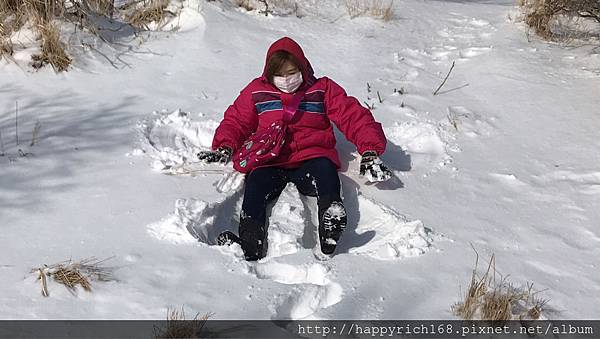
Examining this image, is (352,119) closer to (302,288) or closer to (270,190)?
(270,190)

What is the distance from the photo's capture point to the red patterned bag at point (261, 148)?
338 centimetres

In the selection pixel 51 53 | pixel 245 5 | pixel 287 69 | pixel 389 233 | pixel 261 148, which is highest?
pixel 287 69

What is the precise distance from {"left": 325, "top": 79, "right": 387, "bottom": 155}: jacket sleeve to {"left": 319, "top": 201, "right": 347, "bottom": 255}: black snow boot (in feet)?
2.01

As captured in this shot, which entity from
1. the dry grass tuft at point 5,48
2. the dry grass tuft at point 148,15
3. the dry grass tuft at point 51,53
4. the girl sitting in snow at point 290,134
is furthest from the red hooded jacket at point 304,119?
the dry grass tuft at point 148,15

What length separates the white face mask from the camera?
3.47m

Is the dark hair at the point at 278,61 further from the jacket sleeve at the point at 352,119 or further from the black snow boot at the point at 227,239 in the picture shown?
the black snow boot at the point at 227,239

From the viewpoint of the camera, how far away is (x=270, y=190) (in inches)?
129

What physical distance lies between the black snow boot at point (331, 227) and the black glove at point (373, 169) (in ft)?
1.28

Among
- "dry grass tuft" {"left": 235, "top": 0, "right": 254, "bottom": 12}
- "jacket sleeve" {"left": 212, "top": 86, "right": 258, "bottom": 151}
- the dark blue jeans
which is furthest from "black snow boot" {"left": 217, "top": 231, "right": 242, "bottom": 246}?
"dry grass tuft" {"left": 235, "top": 0, "right": 254, "bottom": 12}

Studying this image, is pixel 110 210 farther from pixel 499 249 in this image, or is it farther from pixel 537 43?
pixel 537 43

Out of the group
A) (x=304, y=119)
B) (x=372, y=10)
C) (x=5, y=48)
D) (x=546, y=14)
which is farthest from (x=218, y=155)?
(x=546, y=14)

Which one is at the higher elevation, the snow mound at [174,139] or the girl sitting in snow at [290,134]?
the girl sitting in snow at [290,134]

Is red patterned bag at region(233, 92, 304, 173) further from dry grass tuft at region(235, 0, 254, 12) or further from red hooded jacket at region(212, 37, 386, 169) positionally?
dry grass tuft at region(235, 0, 254, 12)

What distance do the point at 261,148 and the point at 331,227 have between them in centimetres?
71
